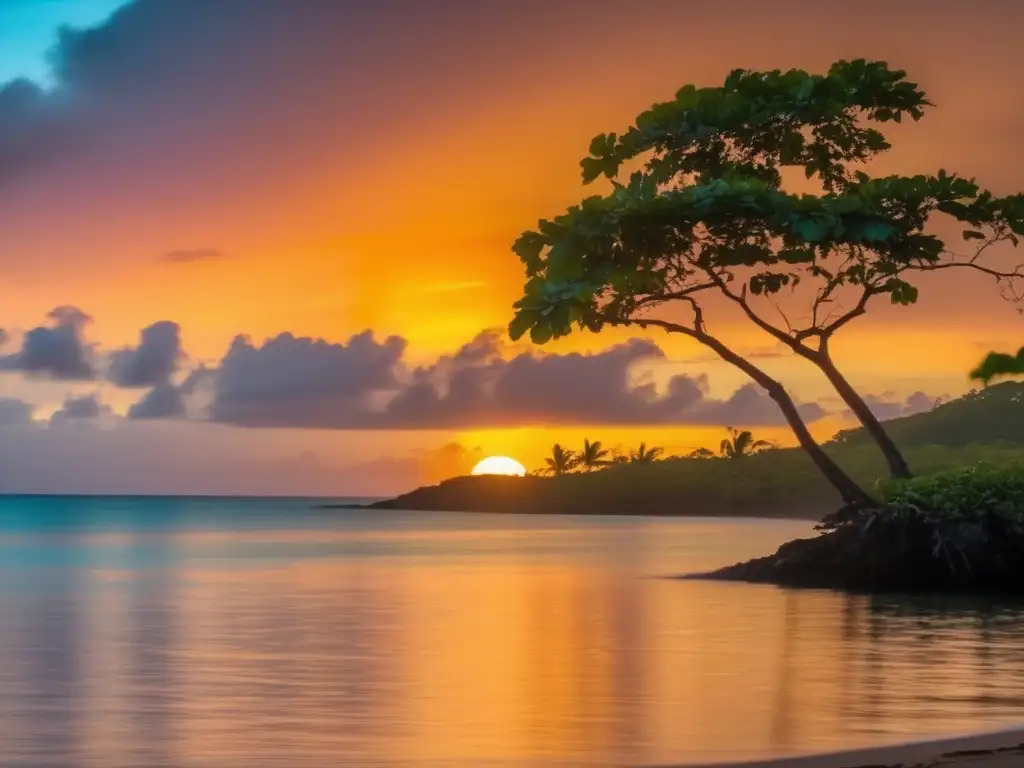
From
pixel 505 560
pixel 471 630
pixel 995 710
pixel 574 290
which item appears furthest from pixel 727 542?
pixel 995 710

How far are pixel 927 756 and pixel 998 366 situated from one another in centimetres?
2507

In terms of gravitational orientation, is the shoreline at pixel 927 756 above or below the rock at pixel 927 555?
below

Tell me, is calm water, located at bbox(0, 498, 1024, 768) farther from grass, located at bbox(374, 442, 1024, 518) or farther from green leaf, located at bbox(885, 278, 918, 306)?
grass, located at bbox(374, 442, 1024, 518)

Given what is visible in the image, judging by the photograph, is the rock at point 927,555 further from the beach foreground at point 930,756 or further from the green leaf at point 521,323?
the beach foreground at point 930,756

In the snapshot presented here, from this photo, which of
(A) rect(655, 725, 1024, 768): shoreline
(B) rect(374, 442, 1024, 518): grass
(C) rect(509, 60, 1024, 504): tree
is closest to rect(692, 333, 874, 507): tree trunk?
(C) rect(509, 60, 1024, 504): tree

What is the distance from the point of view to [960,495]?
35.3 m

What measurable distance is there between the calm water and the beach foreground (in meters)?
0.91

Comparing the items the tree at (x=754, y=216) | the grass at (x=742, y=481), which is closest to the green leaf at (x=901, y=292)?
the tree at (x=754, y=216)

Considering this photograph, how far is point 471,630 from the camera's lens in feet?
92.2

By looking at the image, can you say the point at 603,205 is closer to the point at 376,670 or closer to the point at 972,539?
the point at 972,539

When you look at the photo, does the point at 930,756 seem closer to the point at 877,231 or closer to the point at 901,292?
the point at 877,231

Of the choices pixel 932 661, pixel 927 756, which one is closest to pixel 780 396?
pixel 932 661

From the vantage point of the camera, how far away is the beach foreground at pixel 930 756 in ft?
42.4

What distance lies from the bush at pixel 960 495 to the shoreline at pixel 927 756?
828 inches
